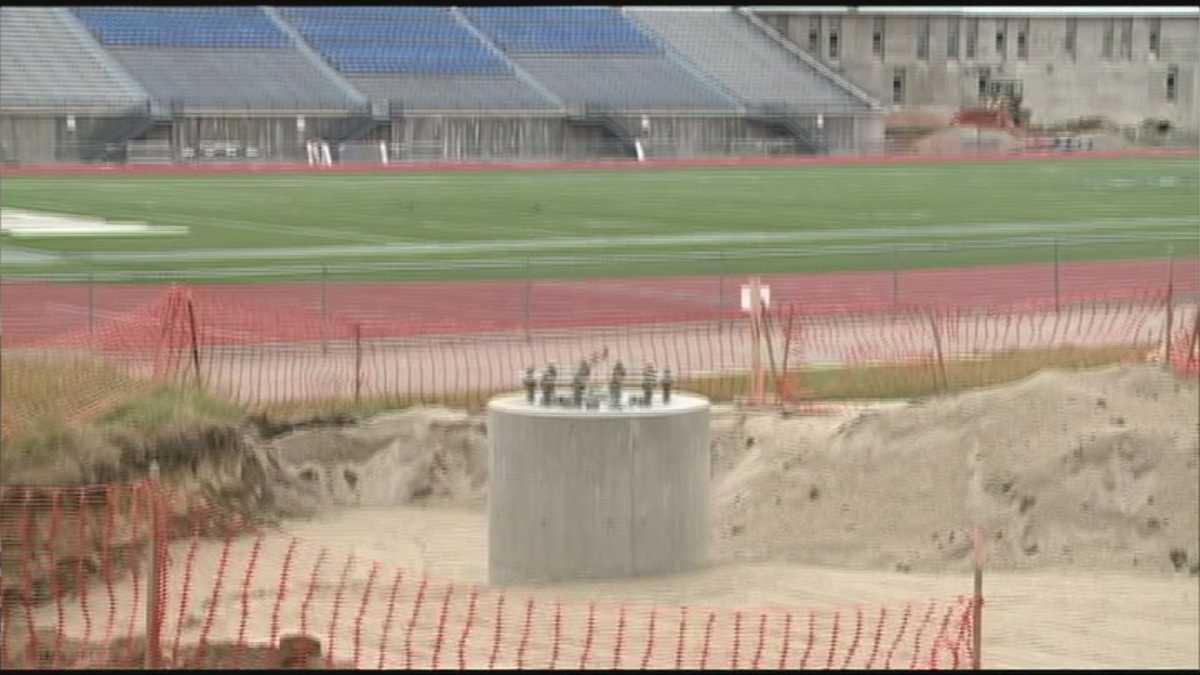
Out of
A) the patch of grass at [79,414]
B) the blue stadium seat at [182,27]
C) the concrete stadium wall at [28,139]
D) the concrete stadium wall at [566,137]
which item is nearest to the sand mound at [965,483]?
the patch of grass at [79,414]

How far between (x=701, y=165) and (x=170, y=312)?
2515 inches

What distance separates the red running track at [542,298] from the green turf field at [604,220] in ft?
2.10

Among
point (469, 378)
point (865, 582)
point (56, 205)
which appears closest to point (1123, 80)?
point (56, 205)

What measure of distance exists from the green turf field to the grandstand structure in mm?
7521

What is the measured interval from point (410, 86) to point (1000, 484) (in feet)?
247

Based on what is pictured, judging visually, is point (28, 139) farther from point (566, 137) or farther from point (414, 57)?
point (566, 137)

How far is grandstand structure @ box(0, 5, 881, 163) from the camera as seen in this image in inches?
3258

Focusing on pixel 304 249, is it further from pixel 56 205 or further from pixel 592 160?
pixel 592 160

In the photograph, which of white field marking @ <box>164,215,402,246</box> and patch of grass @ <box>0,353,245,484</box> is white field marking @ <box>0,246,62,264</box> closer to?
white field marking @ <box>164,215,402,246</box>

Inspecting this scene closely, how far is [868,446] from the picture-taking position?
19578 mm

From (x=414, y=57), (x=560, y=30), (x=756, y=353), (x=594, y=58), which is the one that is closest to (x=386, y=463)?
(x=756, y=353)

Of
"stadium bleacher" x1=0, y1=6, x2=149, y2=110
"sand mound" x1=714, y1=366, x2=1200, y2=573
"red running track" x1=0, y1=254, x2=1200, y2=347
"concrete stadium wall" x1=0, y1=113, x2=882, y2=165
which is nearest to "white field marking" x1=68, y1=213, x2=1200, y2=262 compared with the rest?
"red running track" x1=0, y1=254, x2=1200, y2=347

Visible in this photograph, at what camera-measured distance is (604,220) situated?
54.7 meters

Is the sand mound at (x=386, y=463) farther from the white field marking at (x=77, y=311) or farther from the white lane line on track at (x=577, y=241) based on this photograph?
the white lane line on track at (x=577, y=241)
